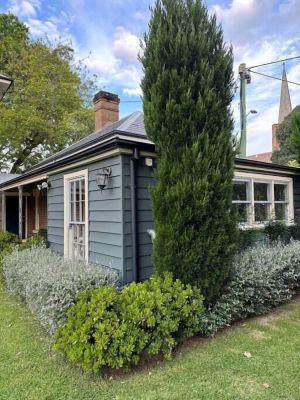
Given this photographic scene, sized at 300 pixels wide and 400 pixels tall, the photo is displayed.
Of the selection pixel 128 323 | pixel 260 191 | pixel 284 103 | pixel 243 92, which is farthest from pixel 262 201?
pixel 284 103

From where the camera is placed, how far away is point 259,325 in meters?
4.37

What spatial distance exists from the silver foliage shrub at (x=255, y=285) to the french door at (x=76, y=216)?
297 cm

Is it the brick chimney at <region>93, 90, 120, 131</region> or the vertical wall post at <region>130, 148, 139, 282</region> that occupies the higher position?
the brick chimney at <region>93, 90, 120, 131</region>

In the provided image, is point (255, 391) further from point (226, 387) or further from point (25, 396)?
point (25, 396)

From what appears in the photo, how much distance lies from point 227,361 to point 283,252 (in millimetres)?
2838

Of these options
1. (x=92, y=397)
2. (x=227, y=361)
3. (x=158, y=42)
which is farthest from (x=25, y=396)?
(x=158, y=42)

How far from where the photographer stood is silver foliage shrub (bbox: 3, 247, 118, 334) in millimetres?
3746

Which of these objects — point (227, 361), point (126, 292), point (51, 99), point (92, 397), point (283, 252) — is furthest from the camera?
point (51, 99)

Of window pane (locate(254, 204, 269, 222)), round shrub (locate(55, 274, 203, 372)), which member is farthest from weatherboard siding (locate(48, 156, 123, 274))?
window pane (locate(254, 204, 269, 222))

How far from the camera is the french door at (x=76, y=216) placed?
20.4 ft

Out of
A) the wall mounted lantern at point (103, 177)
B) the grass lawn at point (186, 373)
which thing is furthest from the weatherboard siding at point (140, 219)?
the grass lawn at point (186, 373)

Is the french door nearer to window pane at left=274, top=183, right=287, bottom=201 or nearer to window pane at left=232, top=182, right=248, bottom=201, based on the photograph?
window pane at left=232, top=182, right=248, bottom=201

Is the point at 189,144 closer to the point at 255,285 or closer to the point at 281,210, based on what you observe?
the point at 255,285

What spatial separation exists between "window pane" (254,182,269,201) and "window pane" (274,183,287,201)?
1.63 feet
